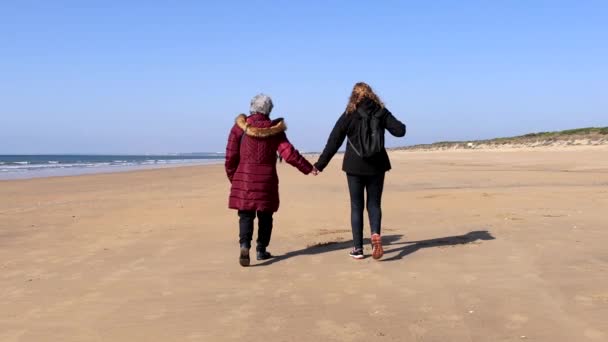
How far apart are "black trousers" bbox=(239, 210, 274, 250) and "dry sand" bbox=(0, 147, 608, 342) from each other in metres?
0.25

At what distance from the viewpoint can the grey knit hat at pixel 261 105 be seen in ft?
17.9

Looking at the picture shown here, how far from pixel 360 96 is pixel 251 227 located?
1697 mm

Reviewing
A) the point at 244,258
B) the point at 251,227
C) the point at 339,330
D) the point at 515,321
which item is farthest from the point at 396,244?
the point at 339,330

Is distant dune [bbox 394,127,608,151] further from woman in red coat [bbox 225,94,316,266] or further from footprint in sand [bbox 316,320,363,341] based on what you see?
footprint in sand [bbox 316,320,363,341]

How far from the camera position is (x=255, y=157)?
213 inches

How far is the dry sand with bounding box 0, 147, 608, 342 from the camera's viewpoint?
3412 mm

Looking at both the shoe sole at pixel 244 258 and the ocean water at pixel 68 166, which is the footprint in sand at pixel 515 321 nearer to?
the shoe sole at pixel 244 258

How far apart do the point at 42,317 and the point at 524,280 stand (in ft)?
11.9

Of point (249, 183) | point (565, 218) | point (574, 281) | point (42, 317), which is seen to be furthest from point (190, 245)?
point (565, 218)

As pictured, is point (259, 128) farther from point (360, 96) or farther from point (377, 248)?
point (377, 248)

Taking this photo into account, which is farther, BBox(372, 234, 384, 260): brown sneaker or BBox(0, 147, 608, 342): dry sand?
BBox(372, 234, 384, 260): brown sneaker

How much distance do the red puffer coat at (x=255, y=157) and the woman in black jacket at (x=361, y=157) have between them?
0.57 m

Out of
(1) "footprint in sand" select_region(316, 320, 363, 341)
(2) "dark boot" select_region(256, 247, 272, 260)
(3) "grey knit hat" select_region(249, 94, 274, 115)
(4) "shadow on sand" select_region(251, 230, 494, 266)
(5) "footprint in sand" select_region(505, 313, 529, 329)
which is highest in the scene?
(3) "grey knit hat" select_region(249, 94, 274, 115)

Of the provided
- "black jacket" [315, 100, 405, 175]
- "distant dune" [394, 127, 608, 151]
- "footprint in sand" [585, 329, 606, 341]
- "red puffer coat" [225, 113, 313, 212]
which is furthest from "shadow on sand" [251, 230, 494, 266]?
"distant dune" [394, 127, 608, 151]
